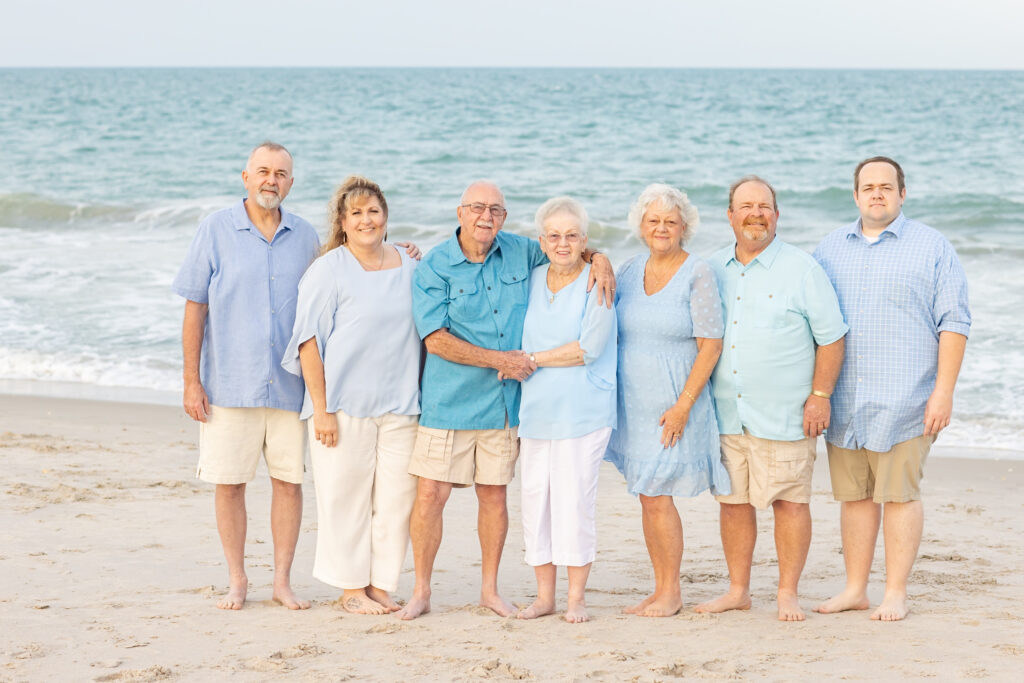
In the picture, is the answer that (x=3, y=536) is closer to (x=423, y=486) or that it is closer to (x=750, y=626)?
(x=423, y=486)

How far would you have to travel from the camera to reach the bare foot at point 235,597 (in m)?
4.07

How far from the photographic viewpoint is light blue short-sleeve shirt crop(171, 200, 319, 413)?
13.0 feet

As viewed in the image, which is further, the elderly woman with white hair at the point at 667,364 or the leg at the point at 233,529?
the leg at the point at 233,529

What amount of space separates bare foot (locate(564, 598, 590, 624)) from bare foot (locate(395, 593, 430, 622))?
0.54 metres

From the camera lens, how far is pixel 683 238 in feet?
13.0

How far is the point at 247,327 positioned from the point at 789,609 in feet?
7.48

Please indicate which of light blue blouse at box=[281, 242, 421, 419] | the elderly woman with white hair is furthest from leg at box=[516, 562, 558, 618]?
light blue blouse at box=[281, 242, 421, 419]

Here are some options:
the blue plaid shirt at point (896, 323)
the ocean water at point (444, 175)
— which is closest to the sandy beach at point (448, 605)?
the blue plaid shirt at point (896, 323)

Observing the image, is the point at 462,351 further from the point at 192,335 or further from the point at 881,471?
the point at 881,471

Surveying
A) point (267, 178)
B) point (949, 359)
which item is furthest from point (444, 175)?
point (949, 359)

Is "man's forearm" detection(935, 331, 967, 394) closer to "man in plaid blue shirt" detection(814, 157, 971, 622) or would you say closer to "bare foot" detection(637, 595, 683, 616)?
"man in plaid blue shirt" detection(814, 157, 971, 622)

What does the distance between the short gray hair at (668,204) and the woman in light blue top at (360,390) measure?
2.85ft

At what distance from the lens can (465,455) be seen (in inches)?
159

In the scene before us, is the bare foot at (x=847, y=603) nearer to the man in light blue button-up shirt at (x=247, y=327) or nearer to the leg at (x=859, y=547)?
the leg at (x=859, y=547)
